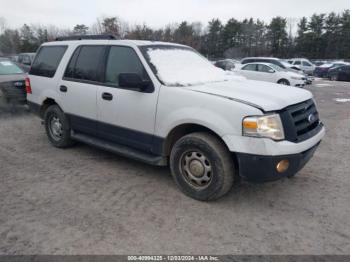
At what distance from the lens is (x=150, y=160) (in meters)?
4.02

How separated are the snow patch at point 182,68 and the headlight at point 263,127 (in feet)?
Result: 3.66

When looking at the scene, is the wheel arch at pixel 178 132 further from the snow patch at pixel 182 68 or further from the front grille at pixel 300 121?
the front grille at pixel 300 121

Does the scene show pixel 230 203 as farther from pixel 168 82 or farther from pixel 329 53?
pixel 329 53

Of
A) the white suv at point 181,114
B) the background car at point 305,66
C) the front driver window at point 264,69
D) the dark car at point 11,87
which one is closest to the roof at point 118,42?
the white suv at point 181,114

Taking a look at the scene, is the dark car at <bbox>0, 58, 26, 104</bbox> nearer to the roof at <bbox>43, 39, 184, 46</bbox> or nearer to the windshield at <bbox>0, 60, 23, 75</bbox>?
the windshield at <bbox>0, 60, 23, 75</bbox>

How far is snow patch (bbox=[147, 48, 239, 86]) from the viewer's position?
13.1 feet

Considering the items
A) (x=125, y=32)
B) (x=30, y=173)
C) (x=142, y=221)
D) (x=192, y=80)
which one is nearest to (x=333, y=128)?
(x=192, y=80)

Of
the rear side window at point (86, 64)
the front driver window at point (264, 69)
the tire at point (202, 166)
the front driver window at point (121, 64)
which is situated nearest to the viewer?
the tire at point (202, 166)

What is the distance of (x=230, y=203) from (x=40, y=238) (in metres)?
2.08

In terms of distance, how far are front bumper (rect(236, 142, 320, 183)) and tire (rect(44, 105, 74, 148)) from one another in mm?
3223

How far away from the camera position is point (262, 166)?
3.19 m

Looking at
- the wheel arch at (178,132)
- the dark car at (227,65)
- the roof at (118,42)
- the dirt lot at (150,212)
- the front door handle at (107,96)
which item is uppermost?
the dark car at (227,65)

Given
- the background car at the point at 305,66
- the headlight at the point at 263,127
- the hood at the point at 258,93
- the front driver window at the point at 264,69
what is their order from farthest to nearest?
the background car at the point at 305,66
the front driver window at the point at 264,69
the hood at the point at 258,93
the headlight at the point at 263,127

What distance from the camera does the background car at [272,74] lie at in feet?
52.3
